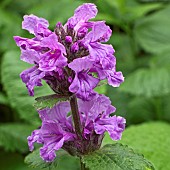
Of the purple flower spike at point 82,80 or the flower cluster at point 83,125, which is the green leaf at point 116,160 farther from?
the purple flower spike at point 82,80

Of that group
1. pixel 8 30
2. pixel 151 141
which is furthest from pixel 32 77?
pixel 8 30

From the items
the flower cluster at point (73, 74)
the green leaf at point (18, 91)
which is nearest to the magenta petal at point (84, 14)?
the flower cluster at point (73, 74)

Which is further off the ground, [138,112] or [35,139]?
[35,139]

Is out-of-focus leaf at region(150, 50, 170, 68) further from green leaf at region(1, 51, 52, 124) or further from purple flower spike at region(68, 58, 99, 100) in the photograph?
purple flower spike at region(68, 58, 99, 100)

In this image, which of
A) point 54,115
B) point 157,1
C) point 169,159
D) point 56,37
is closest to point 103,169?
point 54,115

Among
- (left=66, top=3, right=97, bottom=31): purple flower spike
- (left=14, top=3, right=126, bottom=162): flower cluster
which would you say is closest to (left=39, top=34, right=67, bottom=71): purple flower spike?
(left=14, top=3, right=126, bottom=162): flower cluster

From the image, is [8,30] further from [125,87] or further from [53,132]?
[53,132]

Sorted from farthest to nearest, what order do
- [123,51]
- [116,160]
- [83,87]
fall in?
[123,51] → [116,160] → [83,87]
